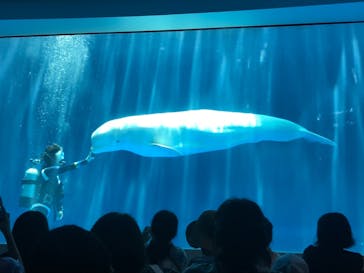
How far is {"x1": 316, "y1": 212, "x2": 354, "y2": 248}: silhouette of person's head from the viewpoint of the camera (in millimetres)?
2133

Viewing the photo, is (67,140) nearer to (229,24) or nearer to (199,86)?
(199,86)

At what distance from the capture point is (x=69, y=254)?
978mm

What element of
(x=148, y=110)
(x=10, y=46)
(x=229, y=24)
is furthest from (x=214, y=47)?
(x=229, y=24)

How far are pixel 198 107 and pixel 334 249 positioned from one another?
1162 centimetres

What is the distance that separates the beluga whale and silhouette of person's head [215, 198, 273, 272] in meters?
6.85

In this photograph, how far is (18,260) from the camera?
1.69 metres

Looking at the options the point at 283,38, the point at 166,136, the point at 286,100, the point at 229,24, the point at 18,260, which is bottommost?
the point at 18,260

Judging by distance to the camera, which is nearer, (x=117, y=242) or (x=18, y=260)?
(x=117, y=242)

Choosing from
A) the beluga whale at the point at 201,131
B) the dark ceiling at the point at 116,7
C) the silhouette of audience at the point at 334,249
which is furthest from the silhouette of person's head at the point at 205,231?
the beluga whale at the point at 201,131

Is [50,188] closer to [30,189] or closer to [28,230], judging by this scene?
[30,189]

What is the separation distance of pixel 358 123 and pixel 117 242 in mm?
11031

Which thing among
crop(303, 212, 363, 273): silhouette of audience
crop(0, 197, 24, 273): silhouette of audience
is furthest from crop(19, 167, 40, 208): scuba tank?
crop(303, 212, 363, 273): silhouette of audience

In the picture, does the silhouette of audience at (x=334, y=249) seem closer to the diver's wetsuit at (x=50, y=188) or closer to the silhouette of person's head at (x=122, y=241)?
the silhouette of person's head at (x=122, y=241)

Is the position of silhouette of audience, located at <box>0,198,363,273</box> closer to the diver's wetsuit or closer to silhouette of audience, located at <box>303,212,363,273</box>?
silhouette of audience, located at <box>303,212,363,273</box>
